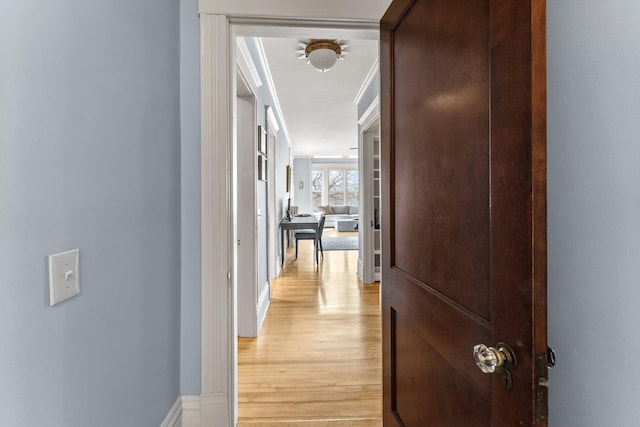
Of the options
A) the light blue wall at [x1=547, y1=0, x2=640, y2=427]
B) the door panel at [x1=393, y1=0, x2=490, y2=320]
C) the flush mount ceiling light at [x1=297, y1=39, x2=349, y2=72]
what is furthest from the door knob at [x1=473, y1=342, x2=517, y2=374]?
the flush mount ceiling light at [x1=297, y1=39, x2=349, y2=72]

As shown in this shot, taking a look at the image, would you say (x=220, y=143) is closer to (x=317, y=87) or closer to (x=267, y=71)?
(x=267, y=71)

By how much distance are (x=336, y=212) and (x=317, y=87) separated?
769cm

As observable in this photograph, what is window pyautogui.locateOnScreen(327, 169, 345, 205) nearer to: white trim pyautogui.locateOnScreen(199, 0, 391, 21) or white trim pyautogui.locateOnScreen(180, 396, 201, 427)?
white trim pyautogui.locateOnScreen(199, 0, 391, 21)

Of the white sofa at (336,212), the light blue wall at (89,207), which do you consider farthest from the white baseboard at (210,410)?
the white sofa at (336,212)

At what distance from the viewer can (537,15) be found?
60 cm

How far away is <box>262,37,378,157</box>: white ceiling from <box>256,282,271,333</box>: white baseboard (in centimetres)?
235

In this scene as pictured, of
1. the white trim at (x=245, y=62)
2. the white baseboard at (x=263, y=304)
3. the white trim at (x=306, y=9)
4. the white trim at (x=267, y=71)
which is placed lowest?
the white baseboard at (x=263, y=304)

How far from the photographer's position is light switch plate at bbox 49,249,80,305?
710mm

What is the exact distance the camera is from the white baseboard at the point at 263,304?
285cm

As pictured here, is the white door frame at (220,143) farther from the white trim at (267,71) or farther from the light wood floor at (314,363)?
the white trim at (267,71)

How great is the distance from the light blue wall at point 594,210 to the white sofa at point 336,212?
1004 cm

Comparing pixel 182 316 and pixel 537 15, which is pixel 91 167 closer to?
pixel 182 316

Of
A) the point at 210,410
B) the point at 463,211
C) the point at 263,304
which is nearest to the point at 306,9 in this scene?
the point at 463,211

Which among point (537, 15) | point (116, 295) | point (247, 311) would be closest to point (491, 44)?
point (537, 15)
